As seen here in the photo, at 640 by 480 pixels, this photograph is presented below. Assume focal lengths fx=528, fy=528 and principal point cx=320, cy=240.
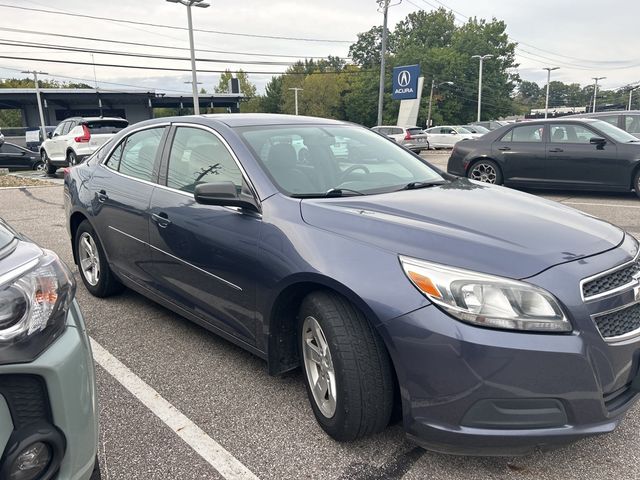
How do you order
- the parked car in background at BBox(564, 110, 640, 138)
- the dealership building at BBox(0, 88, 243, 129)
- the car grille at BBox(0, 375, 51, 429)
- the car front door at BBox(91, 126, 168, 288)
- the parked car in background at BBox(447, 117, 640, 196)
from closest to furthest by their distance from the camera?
the car grille at BBox(0, 375, 51, 429), the car front door at BBox(91, 126, 168, 288), the parked car in background at BBox(447, 117, 640, 196), the parked car in background at BBox(564, 110, 640, 138), the dealership building at BBox(0, 88, 243, 129)

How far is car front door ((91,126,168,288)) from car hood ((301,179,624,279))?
4.91 ft

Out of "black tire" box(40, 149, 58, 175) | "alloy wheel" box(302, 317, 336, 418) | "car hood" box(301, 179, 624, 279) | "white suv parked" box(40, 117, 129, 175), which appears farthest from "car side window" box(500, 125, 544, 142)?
"black tire" box(40, 149, 58, 175)

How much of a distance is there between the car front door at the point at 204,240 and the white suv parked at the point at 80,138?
13046 mm

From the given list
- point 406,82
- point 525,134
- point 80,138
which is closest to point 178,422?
point 525,134

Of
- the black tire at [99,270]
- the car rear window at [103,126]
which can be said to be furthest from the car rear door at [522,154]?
the car rear window at [103,126]

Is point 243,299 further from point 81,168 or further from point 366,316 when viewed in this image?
point 81,168

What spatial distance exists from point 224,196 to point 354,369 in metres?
1.14

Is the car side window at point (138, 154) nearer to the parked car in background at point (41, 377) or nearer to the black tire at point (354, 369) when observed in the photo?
the black tire at point (354, 369)

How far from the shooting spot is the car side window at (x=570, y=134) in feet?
30.8

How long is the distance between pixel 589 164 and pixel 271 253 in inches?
332

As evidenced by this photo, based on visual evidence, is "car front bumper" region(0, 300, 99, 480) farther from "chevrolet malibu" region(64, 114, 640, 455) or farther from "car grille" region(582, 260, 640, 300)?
"car grille" region(582, 260, 640, 300)

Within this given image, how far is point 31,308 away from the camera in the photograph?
1.51 metres

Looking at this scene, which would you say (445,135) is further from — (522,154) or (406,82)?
(522,154)

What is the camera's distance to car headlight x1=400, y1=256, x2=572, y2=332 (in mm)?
1994
